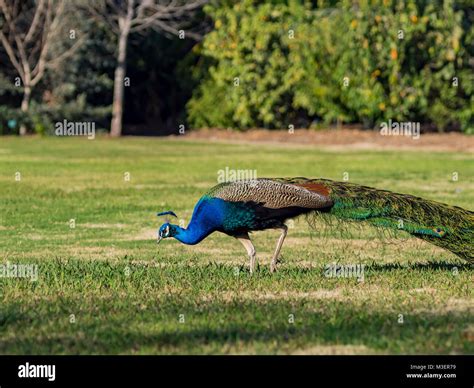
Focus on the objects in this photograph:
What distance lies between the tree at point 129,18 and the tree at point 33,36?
4.72ft

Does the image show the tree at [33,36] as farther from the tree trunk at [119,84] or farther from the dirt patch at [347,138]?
the dirt patch at [347,138]

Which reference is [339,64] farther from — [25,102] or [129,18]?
[25,102]

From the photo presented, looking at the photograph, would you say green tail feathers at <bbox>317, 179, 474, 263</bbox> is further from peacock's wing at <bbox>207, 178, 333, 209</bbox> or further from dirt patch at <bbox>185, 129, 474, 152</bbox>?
dirt patch at <bbox>185, 129, 474, 152</bbox>

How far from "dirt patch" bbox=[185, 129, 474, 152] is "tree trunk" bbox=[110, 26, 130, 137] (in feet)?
9.46

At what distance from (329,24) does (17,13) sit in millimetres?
12457

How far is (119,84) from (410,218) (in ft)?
113

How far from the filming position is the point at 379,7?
127 ft

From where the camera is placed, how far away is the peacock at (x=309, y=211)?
430 inches

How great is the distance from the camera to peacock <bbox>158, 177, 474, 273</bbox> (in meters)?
10.9

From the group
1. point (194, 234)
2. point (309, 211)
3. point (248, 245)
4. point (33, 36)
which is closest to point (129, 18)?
point (33, 36)

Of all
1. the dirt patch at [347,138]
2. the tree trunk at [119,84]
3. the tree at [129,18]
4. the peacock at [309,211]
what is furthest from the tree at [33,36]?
the peacock at [309,211]

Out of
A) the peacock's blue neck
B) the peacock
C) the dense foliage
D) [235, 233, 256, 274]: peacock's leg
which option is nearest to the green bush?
the dense foliage
